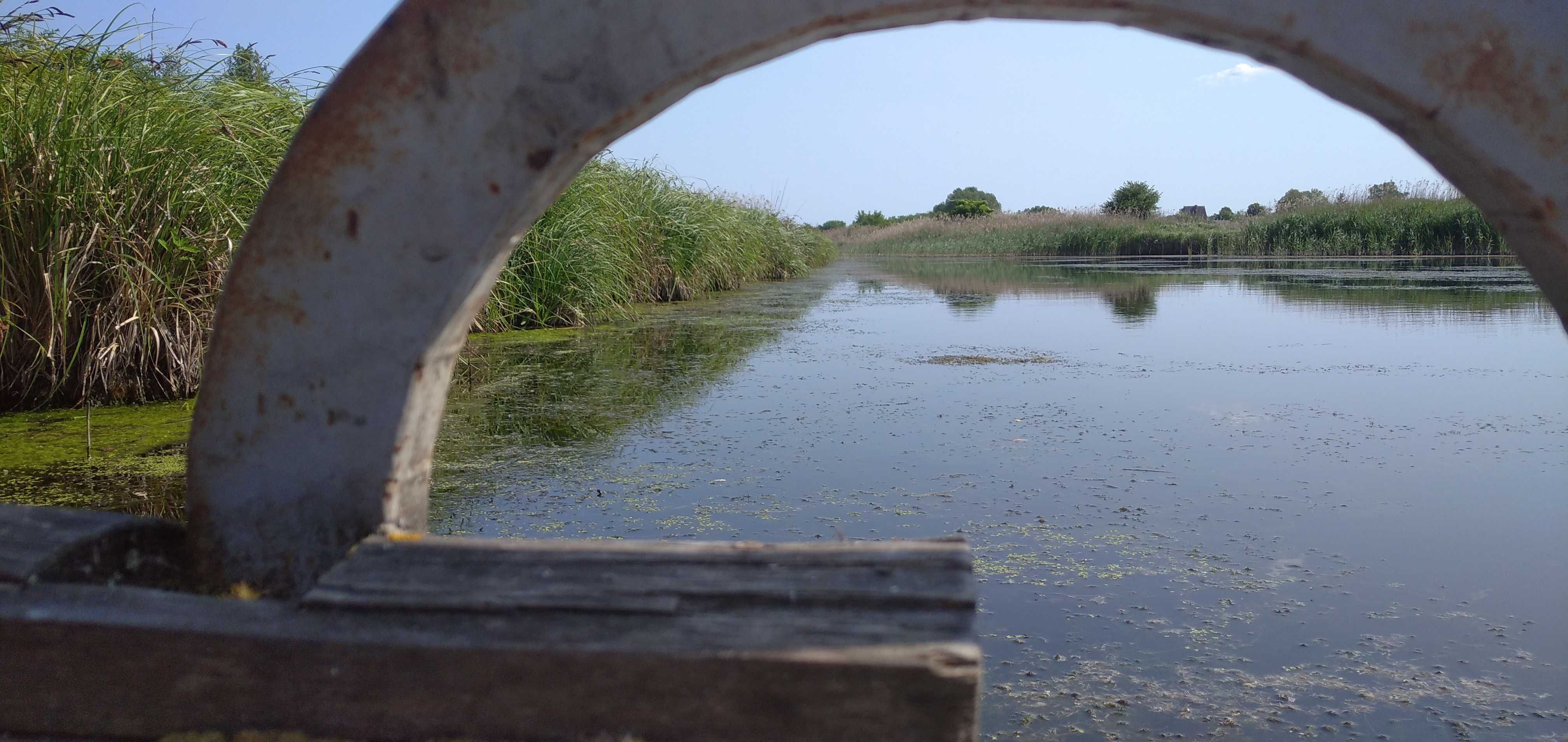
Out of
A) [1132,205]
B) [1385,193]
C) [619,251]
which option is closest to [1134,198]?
[1132,205]

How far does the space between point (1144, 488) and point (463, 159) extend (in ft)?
8.06

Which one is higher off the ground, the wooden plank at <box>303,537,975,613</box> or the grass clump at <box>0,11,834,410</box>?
the grass clump at <box>0,11,834,410</box>

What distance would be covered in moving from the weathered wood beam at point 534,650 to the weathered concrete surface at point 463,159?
21 centimetres

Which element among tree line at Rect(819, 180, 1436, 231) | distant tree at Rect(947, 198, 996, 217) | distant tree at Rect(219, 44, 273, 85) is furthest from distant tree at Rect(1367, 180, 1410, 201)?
distant tree at Rect(947, 198, 996, 217)

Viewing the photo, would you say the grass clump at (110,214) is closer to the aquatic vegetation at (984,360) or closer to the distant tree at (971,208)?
the aquatic vegetation at (984,360)

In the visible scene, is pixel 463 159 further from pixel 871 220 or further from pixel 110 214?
pixel 871 220

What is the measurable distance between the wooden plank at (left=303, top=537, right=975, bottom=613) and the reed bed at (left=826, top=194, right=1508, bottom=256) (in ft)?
41.3

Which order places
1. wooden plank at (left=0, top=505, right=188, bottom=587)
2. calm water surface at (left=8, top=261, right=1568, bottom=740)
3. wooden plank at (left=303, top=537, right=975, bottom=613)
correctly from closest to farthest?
wooden plank at (left=303, top=537, right=975, bottom=613) < wooden plank at (left=0, top=505, right=188, bottom=587) < calm water surface at (left=8, top=261, right=1568, bottom=740)

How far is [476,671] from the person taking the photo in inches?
44.9

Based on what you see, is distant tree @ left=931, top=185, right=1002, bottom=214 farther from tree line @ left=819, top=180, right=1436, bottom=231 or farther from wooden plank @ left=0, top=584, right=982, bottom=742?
wooden plank @ left=0, top=584, right=982, bottom=742

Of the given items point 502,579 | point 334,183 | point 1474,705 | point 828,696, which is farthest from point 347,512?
point 1474,705

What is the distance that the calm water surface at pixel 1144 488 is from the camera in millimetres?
1850

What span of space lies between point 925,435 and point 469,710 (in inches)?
115

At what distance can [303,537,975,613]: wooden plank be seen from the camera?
1.19 meters
